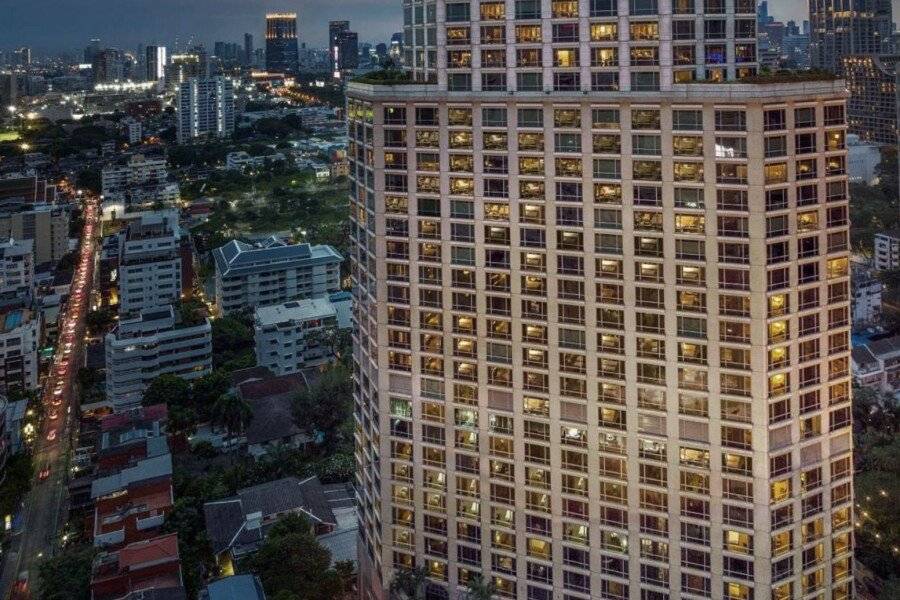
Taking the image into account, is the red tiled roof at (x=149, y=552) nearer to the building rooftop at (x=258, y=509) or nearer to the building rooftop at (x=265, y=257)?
the building rooftop at (x=258, y=509)

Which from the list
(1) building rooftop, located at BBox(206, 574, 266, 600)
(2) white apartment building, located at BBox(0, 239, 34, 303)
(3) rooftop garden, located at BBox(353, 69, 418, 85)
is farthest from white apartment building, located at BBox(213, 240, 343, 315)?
(1) building rooftop, located at BBox(206, 574, 266, 600)

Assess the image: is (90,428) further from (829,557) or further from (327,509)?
(829,557)

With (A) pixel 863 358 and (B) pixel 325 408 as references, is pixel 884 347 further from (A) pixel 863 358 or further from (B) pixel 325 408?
(B) pixel 325 408

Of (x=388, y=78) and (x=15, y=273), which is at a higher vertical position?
(x=388, y=78)

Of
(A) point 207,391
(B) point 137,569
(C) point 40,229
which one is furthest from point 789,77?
(C) point 40,229

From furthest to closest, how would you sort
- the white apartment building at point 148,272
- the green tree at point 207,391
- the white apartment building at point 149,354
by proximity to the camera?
the white apartment building at point 148,272, the white apartment building at point 149,354, the green tree at point 207,391

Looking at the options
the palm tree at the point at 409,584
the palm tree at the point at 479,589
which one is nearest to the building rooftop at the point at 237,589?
the palm tree at the point at 409,584

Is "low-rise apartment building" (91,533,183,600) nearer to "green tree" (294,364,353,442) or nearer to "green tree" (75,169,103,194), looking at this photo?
"green tree" (294,364,353,442)
